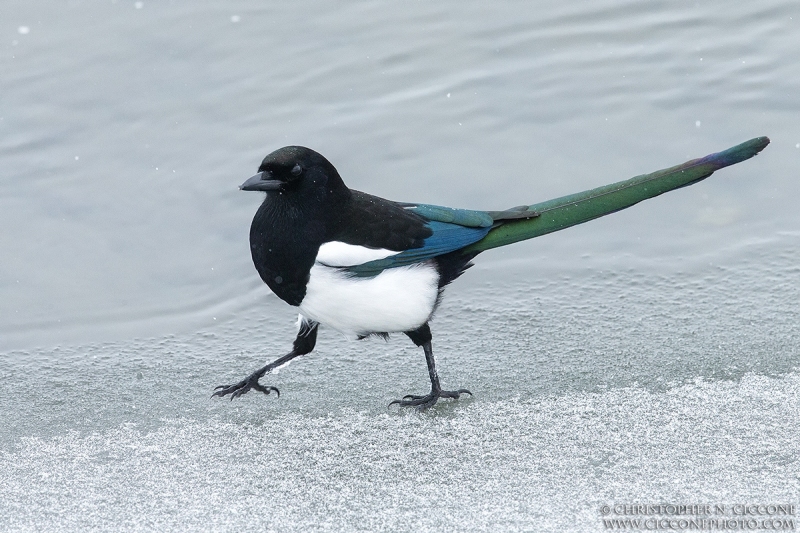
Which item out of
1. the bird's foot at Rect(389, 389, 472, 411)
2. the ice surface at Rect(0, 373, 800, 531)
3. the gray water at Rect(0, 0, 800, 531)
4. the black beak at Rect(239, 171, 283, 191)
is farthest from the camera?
the bird's foot at Rect(389, 389, 472, 411)

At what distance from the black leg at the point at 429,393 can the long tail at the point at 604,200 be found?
0.29 metres

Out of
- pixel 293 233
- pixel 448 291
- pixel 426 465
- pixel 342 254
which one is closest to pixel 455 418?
pixel 426 465

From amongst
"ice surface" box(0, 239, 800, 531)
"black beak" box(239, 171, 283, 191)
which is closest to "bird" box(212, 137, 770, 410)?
"black beak" box(239, 171, 283, 191)

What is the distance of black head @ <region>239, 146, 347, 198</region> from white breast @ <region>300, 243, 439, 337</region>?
211 millimetres

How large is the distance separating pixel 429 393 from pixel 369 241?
0.49 m

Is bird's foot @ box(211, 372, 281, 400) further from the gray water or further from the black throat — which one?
the black throat

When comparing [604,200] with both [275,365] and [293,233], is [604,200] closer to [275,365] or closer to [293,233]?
[293,233]

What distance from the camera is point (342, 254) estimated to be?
2893mm

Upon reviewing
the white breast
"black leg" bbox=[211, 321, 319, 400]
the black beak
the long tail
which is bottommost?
"black leg" bbox=[211, 321, 319, 400]

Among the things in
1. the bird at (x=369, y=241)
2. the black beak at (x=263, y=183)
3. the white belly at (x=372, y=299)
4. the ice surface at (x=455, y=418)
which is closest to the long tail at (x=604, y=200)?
the bird at (x=369, y=241)

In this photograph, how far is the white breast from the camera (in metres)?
2.92

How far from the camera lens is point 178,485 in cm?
258

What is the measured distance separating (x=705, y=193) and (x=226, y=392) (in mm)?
2276

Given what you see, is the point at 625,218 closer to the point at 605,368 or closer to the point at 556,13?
the point at 605,368
